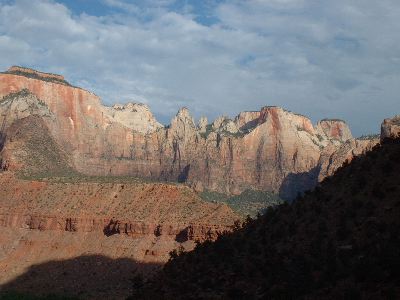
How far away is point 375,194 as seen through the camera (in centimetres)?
2822

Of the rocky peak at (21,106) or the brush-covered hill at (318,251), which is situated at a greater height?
the rocky peak at (21,106)

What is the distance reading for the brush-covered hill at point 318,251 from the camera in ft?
71.9

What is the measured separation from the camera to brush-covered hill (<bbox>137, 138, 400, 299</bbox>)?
71.9 feet

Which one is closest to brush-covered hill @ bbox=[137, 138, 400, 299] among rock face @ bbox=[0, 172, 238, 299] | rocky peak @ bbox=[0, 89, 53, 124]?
rock face @ bbox=[0, 172, 238, 299]

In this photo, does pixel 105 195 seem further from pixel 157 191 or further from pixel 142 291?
pixel 142 291

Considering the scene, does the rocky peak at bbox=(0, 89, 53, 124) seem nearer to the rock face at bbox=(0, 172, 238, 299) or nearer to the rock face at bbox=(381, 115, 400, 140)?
the rock face at bbox=(0, 172, 238, 299)

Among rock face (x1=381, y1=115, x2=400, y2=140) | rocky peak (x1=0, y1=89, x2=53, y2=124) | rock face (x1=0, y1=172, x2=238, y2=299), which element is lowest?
rock face (x1=0, y1=172, x2=238, y2=299)

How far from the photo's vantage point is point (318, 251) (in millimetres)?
26250

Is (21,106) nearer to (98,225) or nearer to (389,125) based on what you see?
(98,225)

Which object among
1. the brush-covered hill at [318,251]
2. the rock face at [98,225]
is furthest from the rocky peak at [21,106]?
the brush-covered hill at [318,251]

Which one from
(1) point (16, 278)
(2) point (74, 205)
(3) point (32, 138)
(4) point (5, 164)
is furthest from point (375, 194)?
(3) point (32, 138)

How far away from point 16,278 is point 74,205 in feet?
59.8

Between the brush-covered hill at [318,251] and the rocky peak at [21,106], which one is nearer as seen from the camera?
the brush-covered hill at [318,251]

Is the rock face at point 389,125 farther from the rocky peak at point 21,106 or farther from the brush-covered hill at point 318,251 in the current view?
the brush-covered hill at point 318,251
